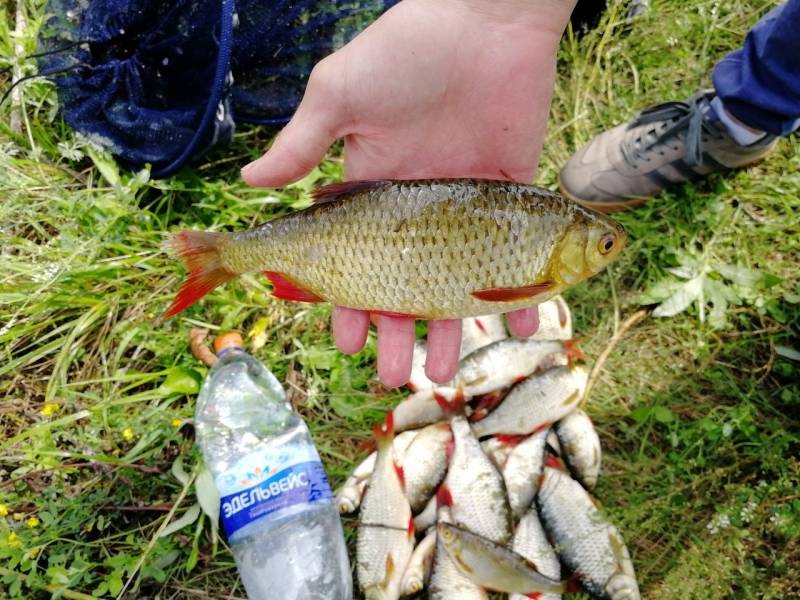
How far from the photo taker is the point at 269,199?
11.5ft

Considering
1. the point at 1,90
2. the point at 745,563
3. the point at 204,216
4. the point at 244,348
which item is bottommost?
the point at 745,563

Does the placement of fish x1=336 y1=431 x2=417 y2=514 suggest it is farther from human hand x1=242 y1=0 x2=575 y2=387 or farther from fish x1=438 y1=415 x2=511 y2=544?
human hand x1=242 y1=0 x2=575 y2=387

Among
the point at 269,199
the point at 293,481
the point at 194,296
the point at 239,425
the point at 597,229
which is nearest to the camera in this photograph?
the point at 597,229

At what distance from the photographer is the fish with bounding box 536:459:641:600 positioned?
9.59 feet

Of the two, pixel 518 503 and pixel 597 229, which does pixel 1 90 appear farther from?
pixel 518 503

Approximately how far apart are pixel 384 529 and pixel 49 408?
5.93ft

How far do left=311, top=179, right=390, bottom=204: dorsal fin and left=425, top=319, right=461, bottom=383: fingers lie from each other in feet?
2.43

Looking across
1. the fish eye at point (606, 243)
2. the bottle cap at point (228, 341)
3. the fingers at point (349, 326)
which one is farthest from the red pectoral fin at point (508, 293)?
the bottle cap at point (228, 341)

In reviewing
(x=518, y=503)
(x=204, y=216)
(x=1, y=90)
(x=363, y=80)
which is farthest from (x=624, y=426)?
(x=1, y=90)

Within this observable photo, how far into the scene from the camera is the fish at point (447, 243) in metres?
2.03

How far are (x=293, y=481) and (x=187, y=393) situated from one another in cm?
83

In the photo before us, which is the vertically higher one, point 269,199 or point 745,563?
point 269,199

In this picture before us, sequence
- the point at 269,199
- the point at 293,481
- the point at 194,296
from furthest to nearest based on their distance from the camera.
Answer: the point at 269,199 < the point at 293,481 < the point at 194,296

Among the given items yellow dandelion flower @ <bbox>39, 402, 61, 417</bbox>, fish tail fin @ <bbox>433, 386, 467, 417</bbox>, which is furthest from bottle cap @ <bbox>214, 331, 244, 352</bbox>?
fish tail fin @ <bbox>433, 386, 467, 417</bbox>
